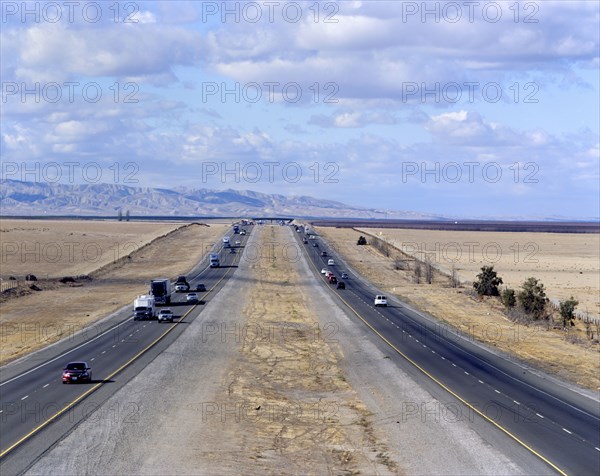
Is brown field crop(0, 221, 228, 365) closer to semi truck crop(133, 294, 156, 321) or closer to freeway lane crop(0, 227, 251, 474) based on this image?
freeway lane crop(0, 227, 251, 474)

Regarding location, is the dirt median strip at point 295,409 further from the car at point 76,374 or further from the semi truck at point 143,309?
the semi truck at point 143,309

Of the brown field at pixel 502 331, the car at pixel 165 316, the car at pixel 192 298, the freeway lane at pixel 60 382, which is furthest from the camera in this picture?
the car at pixel 192 298

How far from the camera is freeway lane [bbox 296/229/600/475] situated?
143 feet

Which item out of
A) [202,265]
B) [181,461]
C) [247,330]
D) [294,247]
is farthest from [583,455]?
[294,247]

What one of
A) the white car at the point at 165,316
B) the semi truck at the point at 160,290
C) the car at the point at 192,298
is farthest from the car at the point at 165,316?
the car at the point at 192,298

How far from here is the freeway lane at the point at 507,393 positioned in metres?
43.4

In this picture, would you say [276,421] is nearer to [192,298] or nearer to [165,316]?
[165,316]

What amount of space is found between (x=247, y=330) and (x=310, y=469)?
44434mm

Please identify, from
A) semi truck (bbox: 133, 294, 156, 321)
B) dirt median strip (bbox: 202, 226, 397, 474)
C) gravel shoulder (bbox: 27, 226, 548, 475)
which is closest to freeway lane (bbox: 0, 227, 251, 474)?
semi truck (bbox: 133, 294, 156, 321)

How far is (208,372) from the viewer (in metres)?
63.3

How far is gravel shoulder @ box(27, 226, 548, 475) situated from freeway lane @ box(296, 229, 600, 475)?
5.84 ft

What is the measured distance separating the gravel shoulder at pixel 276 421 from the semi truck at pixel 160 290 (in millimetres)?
16912

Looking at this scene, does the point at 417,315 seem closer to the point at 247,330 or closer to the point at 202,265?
the point at 247,330

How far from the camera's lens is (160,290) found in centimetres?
9781
